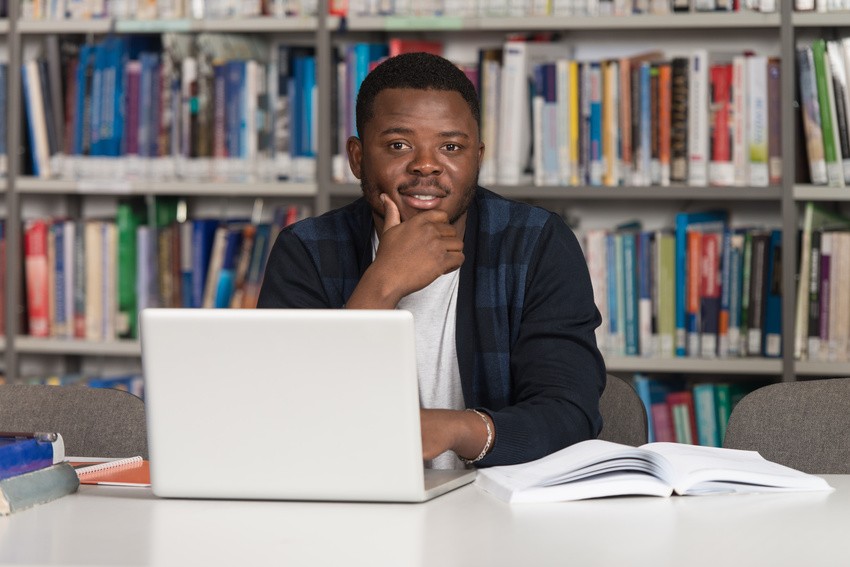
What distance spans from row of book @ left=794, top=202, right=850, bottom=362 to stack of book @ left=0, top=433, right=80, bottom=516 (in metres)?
1.84

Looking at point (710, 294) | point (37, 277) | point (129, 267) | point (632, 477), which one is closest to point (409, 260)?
point (632, 477)

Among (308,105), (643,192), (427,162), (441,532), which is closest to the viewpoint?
(441,532)

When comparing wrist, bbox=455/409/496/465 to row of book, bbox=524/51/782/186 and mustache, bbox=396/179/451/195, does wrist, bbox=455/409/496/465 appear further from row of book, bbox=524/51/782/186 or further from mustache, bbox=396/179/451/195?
Answer: row of book, bbox=524/51/782/186

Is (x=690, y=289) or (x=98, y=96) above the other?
(x=98, y=96)

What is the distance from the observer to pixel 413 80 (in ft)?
5.49

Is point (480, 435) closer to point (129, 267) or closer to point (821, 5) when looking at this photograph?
point (821, 5)

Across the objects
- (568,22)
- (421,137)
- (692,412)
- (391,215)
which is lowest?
(692,412)

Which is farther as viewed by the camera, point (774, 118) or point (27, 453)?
point (774, 118)

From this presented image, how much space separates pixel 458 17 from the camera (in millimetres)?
2719

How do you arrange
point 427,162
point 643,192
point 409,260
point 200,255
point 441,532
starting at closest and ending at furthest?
1. point 441,532
2. point 409,260
3. point 427,162
4. point 643,192
5. point 200,255

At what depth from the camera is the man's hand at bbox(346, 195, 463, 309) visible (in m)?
1.52

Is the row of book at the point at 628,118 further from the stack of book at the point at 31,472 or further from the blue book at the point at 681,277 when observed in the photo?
the stack of book at the point at 31,472

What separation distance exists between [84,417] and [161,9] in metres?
1.60

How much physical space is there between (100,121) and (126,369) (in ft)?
2.45
